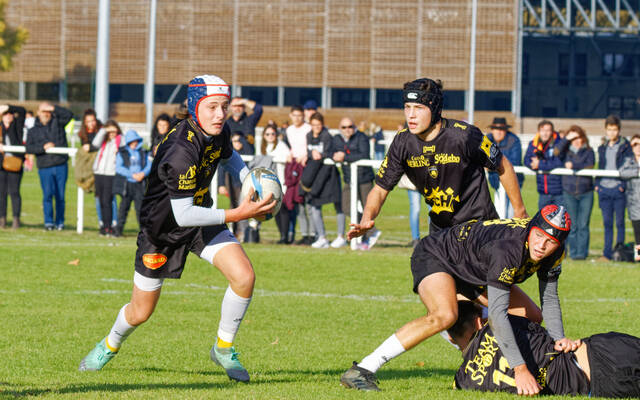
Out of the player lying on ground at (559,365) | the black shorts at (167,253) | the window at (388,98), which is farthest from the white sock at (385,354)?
the window at (388,98)

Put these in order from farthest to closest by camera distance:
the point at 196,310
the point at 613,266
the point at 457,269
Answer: the point at 613,266
the point at 196,310
the point at 457,269

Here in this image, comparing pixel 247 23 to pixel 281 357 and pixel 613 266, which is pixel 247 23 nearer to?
pixel 613 266

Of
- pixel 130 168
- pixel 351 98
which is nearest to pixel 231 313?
pixel 130 168

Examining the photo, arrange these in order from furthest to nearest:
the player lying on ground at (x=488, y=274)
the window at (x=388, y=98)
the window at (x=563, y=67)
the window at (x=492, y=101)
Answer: the window at (x=563, y=67), the window at (x=492, y=101), the window at (x=388, y=98), the player lying on ground at (x=488, y=274)

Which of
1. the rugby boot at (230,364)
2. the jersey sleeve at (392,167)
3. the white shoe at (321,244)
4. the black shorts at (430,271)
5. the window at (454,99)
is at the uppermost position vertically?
the window at (454,99)

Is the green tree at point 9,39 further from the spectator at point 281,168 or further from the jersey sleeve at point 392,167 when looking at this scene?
the jersey sleeve at point 392,167

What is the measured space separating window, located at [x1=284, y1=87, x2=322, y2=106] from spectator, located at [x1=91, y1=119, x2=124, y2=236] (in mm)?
43539

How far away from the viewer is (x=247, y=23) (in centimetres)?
5609

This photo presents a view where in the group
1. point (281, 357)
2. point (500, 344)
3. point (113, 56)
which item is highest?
point (113, 56)

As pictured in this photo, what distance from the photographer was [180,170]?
666 centimetres

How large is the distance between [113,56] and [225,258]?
171 feet

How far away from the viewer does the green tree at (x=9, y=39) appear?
184 feet

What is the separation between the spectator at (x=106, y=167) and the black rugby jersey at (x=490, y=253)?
1061 centimetres

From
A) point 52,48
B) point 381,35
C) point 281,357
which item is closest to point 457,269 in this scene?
point 281,357
